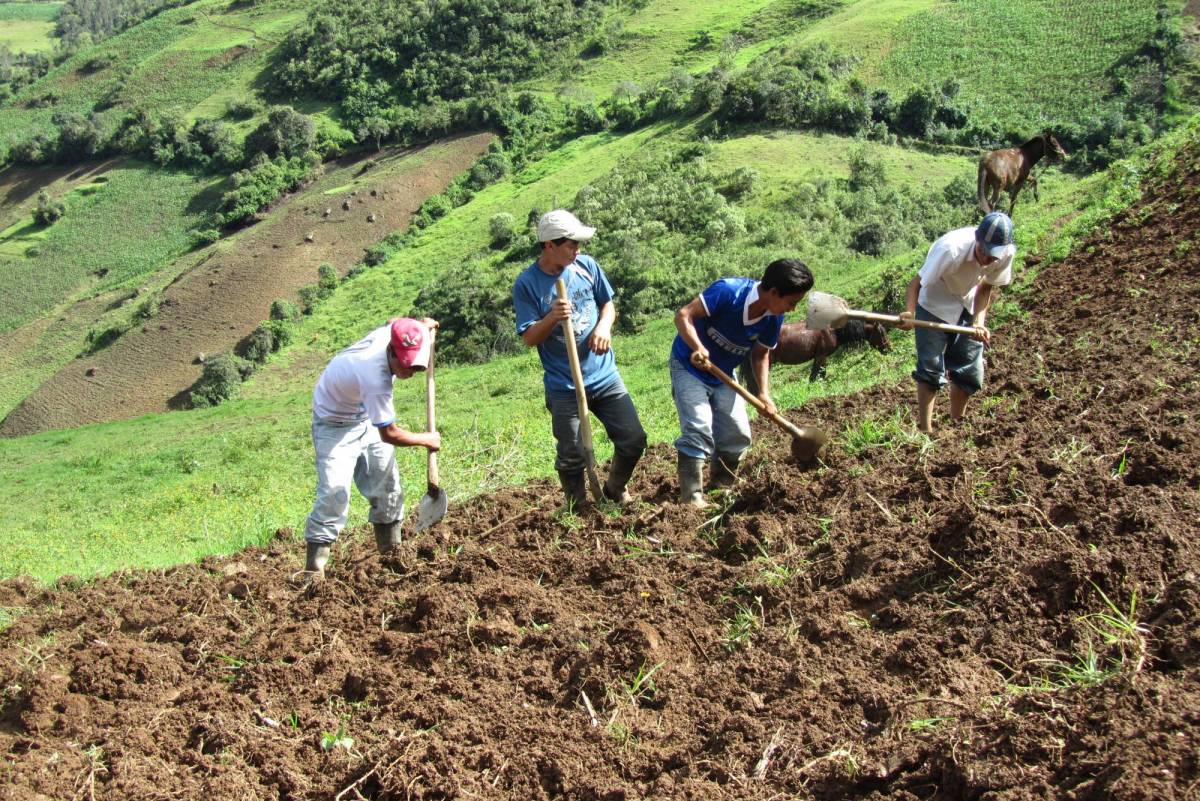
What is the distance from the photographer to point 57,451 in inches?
1094

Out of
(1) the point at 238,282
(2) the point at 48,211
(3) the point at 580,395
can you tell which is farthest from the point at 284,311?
(3) the point at 580,395

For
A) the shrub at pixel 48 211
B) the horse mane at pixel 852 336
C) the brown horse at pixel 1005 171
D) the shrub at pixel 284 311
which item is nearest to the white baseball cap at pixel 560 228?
the brown horse at pixel 1005 171

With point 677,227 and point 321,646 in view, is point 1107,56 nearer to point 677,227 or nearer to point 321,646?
point 677,227

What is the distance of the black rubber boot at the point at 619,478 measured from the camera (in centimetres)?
591

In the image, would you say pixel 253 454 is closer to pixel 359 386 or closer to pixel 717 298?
pixel 359 386

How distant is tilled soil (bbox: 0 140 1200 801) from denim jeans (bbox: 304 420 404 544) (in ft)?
1.00

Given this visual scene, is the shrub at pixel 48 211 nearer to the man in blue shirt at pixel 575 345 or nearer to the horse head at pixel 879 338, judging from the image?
the horse head at pixel 879 338

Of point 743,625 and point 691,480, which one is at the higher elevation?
point 743,625

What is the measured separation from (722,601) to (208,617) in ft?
9.26

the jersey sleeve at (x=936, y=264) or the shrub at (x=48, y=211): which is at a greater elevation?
the jersey sleeve at (x=936, y=264)

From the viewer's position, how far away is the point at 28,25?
4904 inches

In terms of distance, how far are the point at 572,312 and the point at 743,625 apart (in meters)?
2.12

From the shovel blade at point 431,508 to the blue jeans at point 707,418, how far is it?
1518 millimetres

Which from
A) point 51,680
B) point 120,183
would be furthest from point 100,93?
point 51,680
